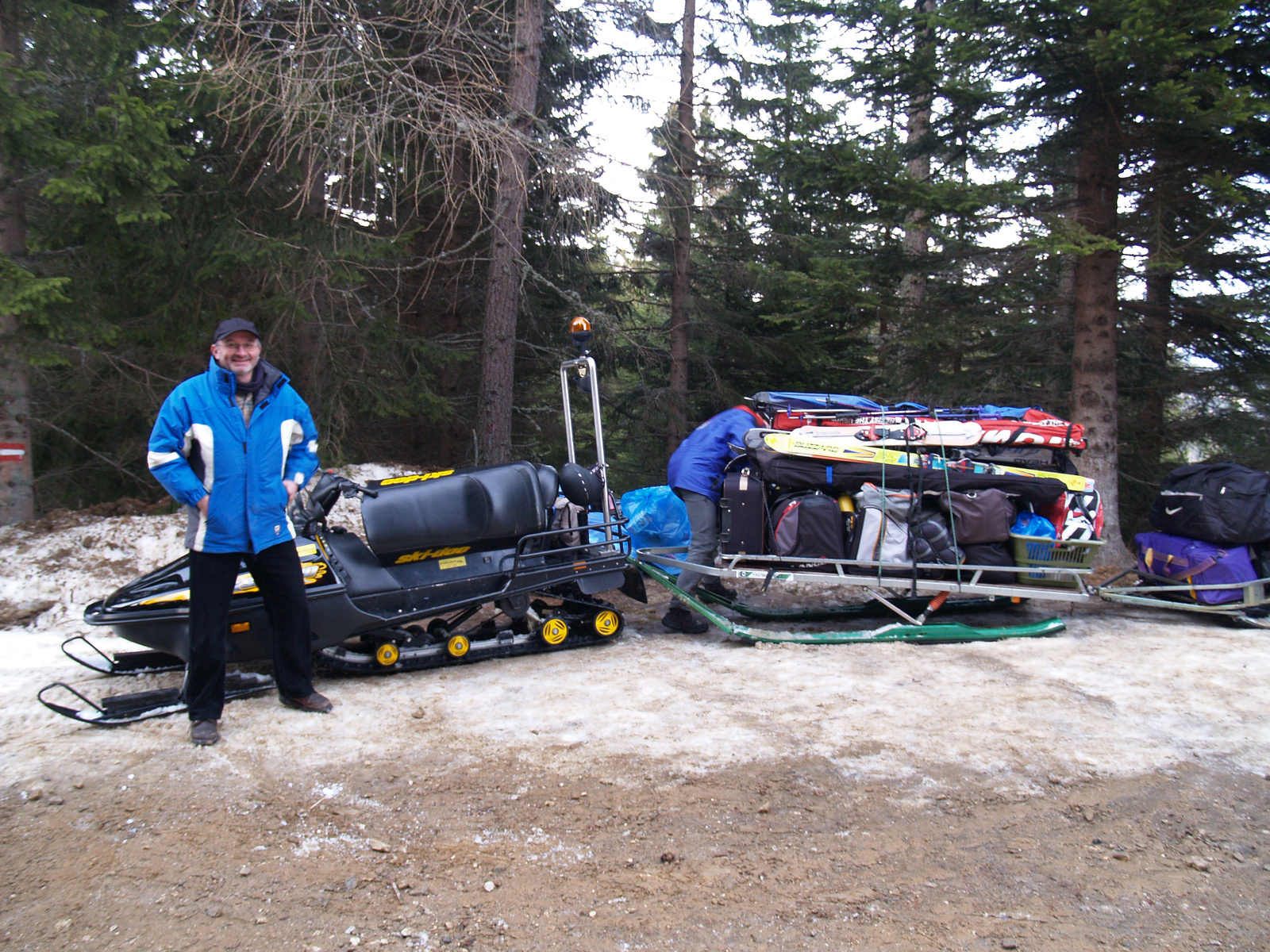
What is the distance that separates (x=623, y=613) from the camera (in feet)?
22.7

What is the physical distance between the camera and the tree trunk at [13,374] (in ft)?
22.9

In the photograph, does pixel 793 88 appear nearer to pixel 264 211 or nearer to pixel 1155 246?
pixel 1155 246

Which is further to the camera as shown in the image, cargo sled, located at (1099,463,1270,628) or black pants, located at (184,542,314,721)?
cargo sled, located at (1099,463,1270,628)

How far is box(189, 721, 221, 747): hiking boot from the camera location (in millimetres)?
3734

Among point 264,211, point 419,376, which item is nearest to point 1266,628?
point 419,376

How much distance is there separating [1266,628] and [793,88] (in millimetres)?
10286

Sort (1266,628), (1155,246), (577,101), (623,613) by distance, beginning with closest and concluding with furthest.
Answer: (1266,628)
(623,613)
(1155,246)
(577,101)

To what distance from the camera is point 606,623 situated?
18.3 feet

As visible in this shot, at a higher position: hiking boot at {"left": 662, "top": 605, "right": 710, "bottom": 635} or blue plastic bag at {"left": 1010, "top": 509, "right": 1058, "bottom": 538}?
blue plastic bag at {"left": 1010, "top": 509, "right": 1058, "bottom": 538}

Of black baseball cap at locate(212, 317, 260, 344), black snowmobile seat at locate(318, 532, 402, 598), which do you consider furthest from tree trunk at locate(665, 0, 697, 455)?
black baseball cap at locate(212, 317, 260, 344)

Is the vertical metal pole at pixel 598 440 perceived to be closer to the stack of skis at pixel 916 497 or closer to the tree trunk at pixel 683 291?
the stack of skis at pixel 916 497

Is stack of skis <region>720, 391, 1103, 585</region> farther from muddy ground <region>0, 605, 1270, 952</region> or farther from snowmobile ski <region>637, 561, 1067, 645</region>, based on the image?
muddy ground <region>0, 605, 1270, 952</region>

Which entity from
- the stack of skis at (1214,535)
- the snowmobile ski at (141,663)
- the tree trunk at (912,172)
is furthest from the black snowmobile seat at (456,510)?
the tree trunk at (912,172)

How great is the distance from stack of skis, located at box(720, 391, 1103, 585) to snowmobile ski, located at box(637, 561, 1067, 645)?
33 centimetres
